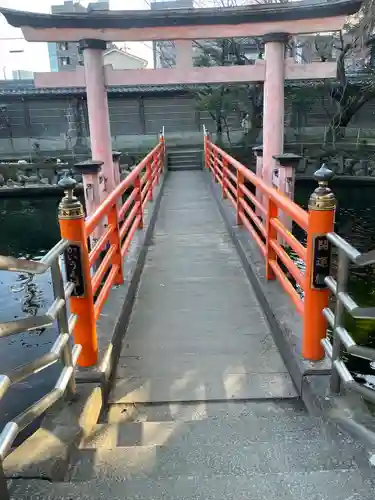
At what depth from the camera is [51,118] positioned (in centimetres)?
2225

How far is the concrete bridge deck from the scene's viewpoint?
4.86ft

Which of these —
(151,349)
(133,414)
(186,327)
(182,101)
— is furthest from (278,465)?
(182,101)

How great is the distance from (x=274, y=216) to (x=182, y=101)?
64.7 ft

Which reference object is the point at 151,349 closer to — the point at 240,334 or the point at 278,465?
the point at 240,334

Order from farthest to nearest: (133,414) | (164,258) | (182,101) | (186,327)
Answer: (182,101) → (164,258) → (186,327) → (133,414)

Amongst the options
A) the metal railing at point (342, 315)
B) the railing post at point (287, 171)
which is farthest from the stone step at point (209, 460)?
the railing post at point (287, 171)

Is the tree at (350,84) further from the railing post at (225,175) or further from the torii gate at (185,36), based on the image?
the railing post at (225,175)

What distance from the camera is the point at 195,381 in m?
2.69

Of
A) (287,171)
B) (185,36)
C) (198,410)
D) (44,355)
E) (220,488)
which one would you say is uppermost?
(185,36)

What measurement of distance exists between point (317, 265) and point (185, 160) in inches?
509

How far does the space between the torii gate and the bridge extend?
13.4ft

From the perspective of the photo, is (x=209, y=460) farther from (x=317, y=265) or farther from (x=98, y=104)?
(x=98, y=104)

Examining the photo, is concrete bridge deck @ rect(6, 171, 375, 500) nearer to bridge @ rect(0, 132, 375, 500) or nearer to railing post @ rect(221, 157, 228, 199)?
bridge @ rect(0, 132, 375, 500)

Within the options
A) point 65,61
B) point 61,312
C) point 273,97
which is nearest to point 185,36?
point 273,97
